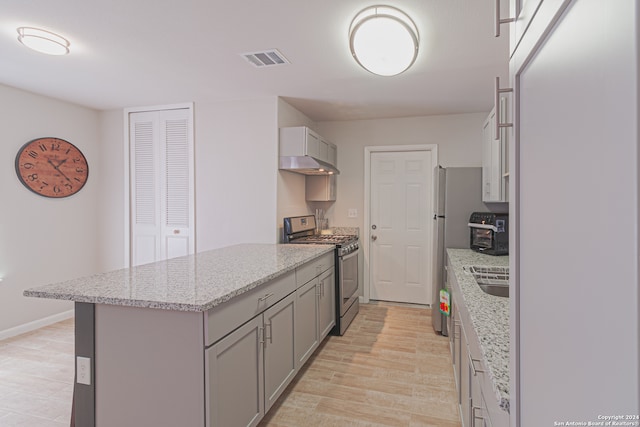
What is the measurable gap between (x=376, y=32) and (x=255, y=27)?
78 cm

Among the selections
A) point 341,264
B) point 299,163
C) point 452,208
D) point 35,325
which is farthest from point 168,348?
point 35,325

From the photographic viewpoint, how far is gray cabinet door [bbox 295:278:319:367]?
2611 millimetres

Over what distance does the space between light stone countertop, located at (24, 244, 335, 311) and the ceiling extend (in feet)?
5.13

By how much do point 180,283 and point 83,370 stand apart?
0.58m

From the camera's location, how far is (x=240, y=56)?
2.71 metres

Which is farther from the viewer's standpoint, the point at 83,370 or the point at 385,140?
the point at 385,140

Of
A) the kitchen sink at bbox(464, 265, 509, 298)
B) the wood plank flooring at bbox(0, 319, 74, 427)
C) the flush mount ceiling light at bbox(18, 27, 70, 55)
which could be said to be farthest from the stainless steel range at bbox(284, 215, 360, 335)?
the flush mount ceiling light at bbox(18, 27, 70, 55)

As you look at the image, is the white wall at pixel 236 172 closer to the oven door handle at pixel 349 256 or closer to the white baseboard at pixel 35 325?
the oven door handle at pixel 349 256

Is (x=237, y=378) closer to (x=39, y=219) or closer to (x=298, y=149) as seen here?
(x=298, y=149)

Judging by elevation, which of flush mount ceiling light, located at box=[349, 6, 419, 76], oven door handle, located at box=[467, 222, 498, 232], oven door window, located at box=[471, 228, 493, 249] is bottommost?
oven door window, located at box=[471, 228, 493, 249]

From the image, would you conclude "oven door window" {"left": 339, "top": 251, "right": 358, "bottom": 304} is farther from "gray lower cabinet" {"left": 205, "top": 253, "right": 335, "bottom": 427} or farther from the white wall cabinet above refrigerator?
the white wall cabinet above refrigerator

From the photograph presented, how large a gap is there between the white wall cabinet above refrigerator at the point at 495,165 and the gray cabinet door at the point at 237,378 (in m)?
1.93

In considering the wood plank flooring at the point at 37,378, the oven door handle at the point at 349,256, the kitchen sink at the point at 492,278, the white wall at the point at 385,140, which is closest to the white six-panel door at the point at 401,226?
the white wall at the point at 385,140

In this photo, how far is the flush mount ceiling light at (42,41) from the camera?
7.65 feet
